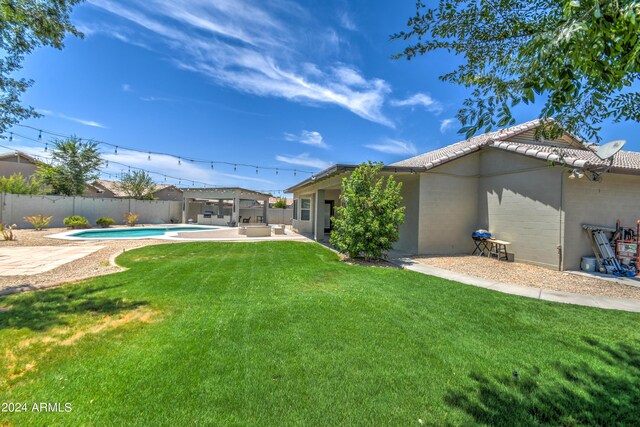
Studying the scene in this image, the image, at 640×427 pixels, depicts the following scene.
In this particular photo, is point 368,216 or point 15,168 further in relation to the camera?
point 15,168

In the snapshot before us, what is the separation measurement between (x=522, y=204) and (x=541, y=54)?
9.99m

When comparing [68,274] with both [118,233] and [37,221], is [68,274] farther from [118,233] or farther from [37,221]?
[37,221]

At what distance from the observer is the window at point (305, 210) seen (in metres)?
21.3

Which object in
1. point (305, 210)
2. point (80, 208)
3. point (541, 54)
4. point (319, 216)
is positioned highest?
point (541, 54)

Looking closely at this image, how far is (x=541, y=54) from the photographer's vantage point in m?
1.57

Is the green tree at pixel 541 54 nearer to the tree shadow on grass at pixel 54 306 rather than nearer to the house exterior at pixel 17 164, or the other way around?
the tree shadow on grass at pixel 54 306

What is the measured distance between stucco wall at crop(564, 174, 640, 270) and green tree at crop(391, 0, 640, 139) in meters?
6.96

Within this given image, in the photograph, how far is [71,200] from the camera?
71.9ft

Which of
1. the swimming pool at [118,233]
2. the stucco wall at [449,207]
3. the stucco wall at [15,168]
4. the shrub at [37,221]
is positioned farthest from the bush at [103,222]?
the stucco wall at [449,207]

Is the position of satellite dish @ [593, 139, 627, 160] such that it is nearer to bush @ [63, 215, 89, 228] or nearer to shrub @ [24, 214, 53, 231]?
bush @ [63, 215, 89, 228]

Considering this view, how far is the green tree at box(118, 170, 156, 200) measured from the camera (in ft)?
97.2

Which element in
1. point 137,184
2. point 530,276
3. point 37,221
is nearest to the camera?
point 530,276

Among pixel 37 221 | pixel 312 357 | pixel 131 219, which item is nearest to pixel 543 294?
pixel 312 357

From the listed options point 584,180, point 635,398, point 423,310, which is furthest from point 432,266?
point 635,398
